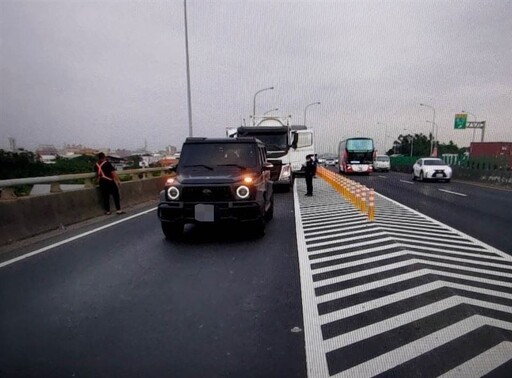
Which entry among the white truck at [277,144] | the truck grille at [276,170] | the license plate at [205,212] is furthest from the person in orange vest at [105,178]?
the truck grille at [276,170]

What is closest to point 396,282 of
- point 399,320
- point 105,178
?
point 399,320

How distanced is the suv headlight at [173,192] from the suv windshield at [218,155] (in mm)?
1163

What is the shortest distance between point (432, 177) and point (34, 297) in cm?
2680

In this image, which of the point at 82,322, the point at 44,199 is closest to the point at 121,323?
the point at 82,322

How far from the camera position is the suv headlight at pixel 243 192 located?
7414 mm

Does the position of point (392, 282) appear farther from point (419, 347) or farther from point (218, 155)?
point (218, 155)

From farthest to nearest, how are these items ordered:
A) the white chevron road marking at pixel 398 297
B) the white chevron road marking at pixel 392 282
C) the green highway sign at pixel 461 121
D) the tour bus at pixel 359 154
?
the green highway sign at pixel 461 121, the tour bus at pixel 359 154, the white chevron road marking at pixel 392 282, the white chevron road marking at pixel 398 297

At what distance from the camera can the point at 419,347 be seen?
3.44m

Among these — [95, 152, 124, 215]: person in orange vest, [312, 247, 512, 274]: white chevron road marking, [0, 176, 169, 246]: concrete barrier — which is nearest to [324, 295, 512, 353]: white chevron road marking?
[312, 247, 512, 274]: white chevron road marking

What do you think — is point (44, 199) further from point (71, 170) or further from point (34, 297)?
point (71, 170)

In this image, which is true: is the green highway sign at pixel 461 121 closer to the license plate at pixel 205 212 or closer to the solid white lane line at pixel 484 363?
the license plate at pixel 205 212

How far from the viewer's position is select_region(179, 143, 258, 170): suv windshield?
854cm

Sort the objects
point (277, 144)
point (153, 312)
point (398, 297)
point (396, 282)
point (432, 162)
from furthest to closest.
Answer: point (432, 162)
point (277, 144)
point (396, 282)
point (398, 297)
point (153, 312)

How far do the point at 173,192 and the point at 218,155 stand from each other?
5.51ft
